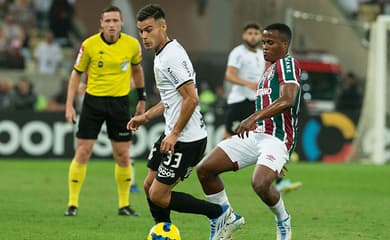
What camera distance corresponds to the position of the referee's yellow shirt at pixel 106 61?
12.6 m

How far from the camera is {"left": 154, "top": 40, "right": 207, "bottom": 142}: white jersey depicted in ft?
30.6

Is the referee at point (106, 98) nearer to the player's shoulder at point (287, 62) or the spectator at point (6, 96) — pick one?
the player's shoulder at point (287, 62)

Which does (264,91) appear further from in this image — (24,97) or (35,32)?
(35,32)

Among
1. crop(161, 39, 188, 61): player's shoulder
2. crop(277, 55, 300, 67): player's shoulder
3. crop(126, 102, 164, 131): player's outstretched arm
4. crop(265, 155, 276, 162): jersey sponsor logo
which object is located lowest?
crop(265, 155, 276, 162): jersey sponsor logo

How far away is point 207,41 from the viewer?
36.3m

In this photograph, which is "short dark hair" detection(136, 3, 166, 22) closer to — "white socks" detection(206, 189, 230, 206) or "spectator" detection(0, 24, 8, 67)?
"white socks" detection(206, 189, 230, 206)

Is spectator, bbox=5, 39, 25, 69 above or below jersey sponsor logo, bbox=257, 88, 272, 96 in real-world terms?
below

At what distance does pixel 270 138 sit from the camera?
9773 mm

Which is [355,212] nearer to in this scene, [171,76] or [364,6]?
[171,76]

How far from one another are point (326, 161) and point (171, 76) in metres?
14.9

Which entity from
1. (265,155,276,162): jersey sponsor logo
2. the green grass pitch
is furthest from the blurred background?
(265,155,276,162): jersey sponsor logo

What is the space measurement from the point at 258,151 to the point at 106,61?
3403 mm

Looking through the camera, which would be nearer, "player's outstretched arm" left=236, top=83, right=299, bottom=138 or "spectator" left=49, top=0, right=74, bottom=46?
"player's outstretched arm" left=236, top=83, right=299, bottom=138

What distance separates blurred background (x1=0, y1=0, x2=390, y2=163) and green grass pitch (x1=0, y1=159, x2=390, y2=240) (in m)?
2.17
